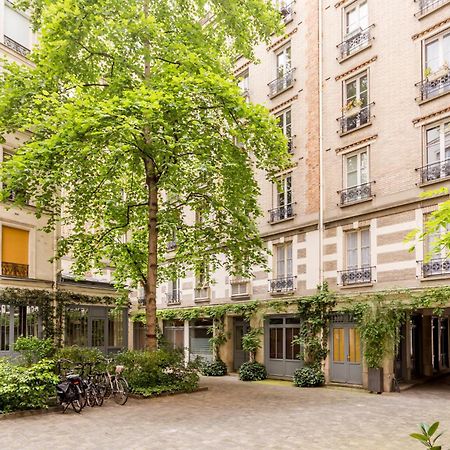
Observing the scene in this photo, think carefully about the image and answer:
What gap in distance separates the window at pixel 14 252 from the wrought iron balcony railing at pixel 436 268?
43.5ft

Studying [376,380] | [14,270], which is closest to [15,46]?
[14,270]

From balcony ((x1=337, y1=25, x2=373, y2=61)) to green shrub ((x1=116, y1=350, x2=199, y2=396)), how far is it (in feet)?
39.2

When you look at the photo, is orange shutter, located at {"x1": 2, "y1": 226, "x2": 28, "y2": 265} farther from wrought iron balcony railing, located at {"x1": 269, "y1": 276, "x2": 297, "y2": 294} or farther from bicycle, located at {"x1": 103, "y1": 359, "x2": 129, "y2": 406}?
wrought iron balcony railing, located at {"x1": 269, "y1": 276, "x2": 297, "y2": 294}

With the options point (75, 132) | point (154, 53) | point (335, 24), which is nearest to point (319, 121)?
point (335, 24)

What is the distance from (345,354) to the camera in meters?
19.2

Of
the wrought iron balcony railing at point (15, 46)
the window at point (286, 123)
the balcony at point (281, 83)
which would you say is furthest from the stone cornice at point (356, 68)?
the wrought iron balcony railing at point (15, 46)

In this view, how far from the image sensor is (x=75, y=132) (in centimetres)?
1411

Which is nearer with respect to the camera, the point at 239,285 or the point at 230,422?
the point at 230,422

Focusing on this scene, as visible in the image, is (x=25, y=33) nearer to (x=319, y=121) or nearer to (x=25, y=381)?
(x=319, y=121)

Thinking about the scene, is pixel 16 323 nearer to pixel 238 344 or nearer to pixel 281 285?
pixel 238 344

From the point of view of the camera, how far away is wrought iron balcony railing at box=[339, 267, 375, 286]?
18.2 m

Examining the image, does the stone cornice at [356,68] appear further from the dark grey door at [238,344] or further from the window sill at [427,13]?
the dark grey door at [238,344]

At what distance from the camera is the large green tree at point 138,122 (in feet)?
47.7

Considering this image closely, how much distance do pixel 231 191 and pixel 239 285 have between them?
7083 millimetres
